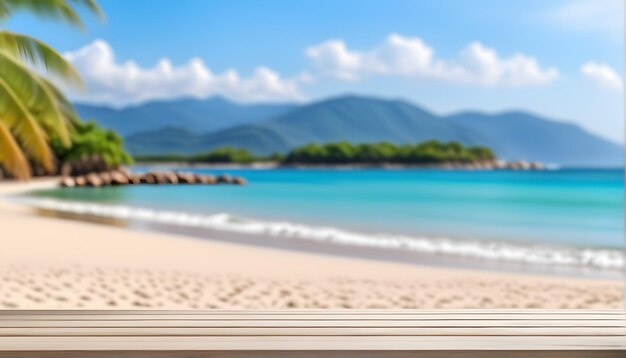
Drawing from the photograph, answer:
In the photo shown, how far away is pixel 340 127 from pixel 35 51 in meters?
71.6

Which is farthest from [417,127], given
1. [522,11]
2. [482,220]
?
[482,220]

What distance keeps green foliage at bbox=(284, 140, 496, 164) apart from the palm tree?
50.8 metres

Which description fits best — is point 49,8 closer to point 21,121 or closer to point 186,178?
point 21,121

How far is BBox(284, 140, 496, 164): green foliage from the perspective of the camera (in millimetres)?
55125

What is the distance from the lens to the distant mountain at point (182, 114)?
66.2 m

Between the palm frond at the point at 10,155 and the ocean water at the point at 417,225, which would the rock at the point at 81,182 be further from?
the palm frond at the point at 10,155

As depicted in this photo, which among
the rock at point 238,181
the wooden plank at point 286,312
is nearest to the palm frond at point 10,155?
the wooden plank at point 286,312

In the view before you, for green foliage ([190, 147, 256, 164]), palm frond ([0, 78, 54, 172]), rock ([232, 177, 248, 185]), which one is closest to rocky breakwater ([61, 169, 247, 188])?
rock ([232, 177, 248, 185])

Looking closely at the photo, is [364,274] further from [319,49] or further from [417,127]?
[319,49]

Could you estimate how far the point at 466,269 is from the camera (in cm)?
623

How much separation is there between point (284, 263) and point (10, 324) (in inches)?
183

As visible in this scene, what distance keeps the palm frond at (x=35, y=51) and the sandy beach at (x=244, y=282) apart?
4.49 feet

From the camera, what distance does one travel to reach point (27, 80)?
4.27 metres

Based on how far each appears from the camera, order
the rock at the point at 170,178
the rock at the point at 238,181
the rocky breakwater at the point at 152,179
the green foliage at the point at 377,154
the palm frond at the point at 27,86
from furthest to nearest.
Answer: the green foliage at the point at 377,154, the rock at the point at 238,181, the rock at the point at 170,178, the rocky breakwater at the point at 152,179, the palm frond at the point at 27,86
